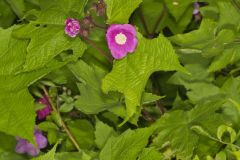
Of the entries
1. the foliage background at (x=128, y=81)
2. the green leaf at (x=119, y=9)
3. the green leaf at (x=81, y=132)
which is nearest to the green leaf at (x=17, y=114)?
the foliage background at (x=128, y=81)

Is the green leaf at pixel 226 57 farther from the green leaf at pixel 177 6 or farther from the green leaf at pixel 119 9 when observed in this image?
the green leaf at pixel 119 9

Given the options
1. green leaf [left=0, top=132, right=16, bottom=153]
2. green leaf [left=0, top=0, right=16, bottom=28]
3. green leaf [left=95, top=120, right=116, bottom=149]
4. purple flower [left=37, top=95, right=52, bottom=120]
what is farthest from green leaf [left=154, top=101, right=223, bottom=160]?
green leaf [left=0, top=0, right=16, bottom=28]

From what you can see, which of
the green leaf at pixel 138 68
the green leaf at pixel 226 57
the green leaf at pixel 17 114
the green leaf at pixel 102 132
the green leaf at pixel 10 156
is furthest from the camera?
the green leaf at pixel 10 156

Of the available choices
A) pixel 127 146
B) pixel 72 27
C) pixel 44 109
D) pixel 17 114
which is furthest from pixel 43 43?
pixel 44 109

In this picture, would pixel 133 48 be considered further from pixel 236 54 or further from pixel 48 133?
pixel 48 133

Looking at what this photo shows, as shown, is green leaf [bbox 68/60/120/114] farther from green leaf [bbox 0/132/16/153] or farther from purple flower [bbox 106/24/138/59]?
green leaf [bbox 0/132/16/153]
